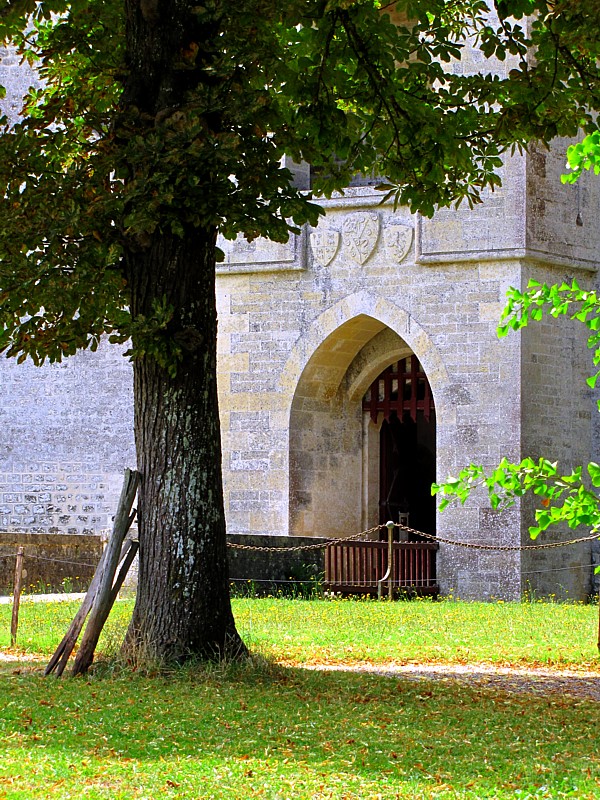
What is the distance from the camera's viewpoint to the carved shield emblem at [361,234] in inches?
674

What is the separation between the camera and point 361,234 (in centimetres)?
1717

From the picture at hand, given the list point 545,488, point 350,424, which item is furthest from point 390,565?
point 545,488

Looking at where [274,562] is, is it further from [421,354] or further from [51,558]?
[421,354]

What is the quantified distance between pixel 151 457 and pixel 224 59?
2658 millimetres

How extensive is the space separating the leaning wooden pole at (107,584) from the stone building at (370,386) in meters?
8.57

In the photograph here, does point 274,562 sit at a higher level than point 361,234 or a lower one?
lower

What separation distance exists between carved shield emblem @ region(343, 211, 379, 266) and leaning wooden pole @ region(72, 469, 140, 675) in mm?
9137

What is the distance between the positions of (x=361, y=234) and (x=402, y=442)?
3.93 metres

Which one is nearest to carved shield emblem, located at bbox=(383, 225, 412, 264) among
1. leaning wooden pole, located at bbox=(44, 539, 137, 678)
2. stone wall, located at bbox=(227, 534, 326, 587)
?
stone wall, located at bbox=(227, 534, 326, 587)

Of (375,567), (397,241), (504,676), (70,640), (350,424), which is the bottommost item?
(504,676)

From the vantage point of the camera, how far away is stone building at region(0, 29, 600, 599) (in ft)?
53.8

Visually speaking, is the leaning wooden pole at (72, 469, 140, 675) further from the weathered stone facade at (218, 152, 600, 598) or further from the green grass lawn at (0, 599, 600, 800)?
the weathered stone facade at (218, 152, 600, 598)

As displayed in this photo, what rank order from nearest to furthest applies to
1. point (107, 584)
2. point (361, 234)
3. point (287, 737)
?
1. point (287, 737)
2. point (107, 584)
3. point (361, 234)

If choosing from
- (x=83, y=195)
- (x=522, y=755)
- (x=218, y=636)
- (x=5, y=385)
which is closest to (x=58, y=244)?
(x=83, y=195)
